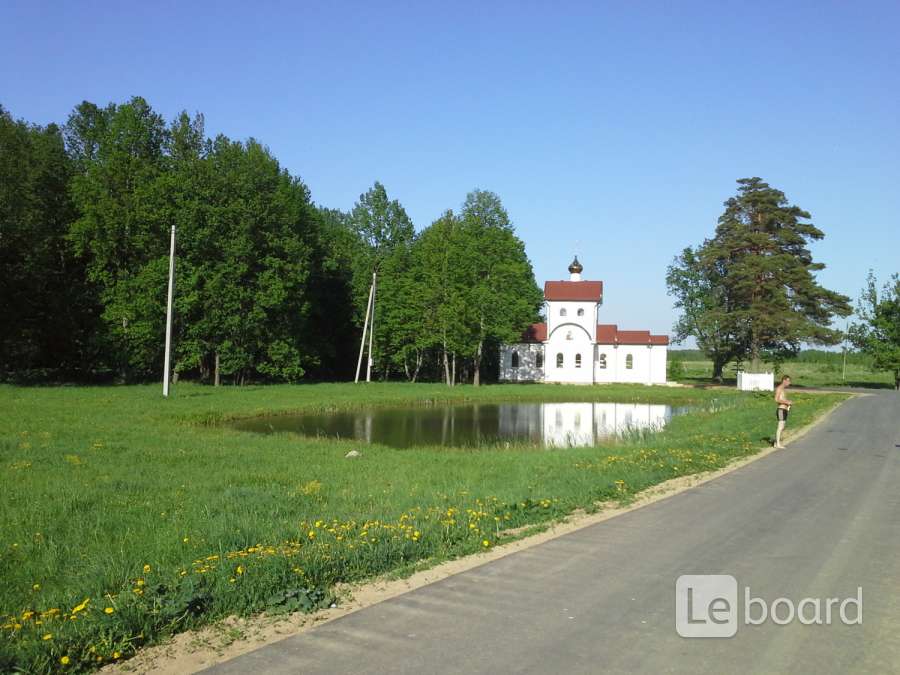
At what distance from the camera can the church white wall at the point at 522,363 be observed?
211 ft

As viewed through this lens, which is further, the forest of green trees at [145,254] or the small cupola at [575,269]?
the small cupola at [575,269]

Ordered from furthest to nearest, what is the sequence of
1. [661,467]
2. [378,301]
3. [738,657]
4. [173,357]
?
[378,301] → [173,357] → [661,467] → [738,657]

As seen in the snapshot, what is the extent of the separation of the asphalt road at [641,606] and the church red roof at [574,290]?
54193mm

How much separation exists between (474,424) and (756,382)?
105 feet

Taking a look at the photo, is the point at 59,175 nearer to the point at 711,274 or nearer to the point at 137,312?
the point at 137,312

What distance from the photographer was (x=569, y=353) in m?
63.4

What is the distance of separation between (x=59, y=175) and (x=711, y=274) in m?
53.2

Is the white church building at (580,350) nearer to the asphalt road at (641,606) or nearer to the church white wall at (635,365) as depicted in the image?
the church white wall at (635,365)

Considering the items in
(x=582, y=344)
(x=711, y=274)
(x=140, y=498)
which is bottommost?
(x=140, y=498)

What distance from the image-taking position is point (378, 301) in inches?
2152

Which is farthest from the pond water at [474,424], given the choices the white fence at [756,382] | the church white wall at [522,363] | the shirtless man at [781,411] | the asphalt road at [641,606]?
the church white wall at [522,363]

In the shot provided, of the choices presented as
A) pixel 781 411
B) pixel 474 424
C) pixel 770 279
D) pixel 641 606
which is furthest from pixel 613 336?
pixel 641 606

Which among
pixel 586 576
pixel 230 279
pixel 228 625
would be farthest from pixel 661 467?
pixel 230 279

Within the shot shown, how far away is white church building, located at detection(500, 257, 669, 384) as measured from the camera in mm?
63219
